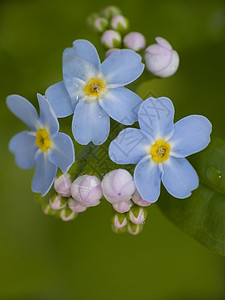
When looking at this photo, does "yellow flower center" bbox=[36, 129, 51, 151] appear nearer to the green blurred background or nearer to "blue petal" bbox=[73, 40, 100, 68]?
"blue petal" bbox=[73, 40, 100, 68]

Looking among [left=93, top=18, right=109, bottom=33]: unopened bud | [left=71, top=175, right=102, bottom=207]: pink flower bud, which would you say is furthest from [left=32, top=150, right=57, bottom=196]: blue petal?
[left=93, top=18, right=109, bottom=33]: unopened bud

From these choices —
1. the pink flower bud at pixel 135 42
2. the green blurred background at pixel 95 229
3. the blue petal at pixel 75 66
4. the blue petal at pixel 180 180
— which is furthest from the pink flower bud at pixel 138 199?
the green blurred background at pixel 95 229

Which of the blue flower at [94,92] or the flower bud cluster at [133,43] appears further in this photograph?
the flower bud cluster at [133,43]

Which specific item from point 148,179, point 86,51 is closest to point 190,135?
point 148,179

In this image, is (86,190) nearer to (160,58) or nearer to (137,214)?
(137,214)

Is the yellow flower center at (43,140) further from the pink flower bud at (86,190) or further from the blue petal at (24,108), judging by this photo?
the pink flower bud at (86,190)

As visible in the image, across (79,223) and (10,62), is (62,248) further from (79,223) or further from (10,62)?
(10,62)
